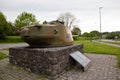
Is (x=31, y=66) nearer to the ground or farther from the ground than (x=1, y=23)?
nearer to the ground

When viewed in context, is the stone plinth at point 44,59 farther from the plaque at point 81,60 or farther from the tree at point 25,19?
the tree at point 25,19

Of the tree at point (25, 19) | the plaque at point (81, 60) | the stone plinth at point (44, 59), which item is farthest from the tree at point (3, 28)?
the plaque at point (81, 60)

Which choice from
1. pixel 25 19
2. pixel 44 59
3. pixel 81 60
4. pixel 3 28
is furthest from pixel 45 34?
pixel 25 19

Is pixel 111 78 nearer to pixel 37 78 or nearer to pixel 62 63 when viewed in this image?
pixel 62 63

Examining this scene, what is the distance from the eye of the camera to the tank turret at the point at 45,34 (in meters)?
7.08

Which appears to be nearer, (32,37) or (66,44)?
(32,37)

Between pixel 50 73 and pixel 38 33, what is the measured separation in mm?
1812

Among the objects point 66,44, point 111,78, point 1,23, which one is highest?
point 1,23

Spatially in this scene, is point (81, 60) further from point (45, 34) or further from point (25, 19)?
point (25, 19)

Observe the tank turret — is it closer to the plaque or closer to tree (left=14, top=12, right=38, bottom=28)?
the plaque

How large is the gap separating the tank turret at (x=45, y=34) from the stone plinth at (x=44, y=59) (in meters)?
0.59

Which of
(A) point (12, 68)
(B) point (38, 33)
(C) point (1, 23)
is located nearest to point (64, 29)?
(B) point (38, 33)

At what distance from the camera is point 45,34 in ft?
23.1

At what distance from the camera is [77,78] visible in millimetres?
5930
